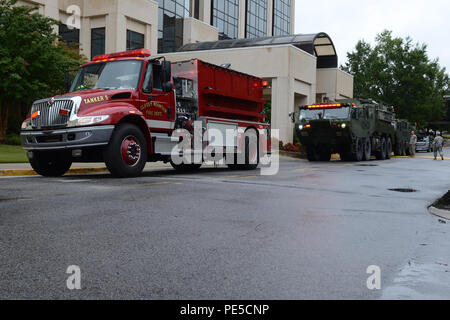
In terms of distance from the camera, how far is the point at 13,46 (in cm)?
2155

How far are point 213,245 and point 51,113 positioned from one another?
24.9 ft

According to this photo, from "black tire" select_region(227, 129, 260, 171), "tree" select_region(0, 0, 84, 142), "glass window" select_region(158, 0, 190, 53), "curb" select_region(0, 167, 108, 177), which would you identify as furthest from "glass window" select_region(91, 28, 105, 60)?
"curb" select_region(0, 167, 108, 177)

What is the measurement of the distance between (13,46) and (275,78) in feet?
Result: 61.0

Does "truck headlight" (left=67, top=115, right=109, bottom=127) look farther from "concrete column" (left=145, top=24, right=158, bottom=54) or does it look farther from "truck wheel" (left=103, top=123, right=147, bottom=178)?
"concrete column" (left=145, top=24, right=158, bottom=54)

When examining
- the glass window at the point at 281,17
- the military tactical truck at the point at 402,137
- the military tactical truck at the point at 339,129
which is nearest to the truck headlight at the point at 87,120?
the military tactical truck at the point at 339,129

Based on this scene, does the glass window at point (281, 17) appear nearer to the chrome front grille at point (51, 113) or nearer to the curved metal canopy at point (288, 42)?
the curved metal canopy at point (288, 42)

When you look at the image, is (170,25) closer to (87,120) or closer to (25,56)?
(25,56)

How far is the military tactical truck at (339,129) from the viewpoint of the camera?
973 inches

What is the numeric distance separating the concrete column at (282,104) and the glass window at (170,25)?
1158cm

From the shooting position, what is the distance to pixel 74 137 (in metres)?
11.1

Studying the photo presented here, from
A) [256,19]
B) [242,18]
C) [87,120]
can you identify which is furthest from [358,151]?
[256,19]

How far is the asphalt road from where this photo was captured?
374 cm

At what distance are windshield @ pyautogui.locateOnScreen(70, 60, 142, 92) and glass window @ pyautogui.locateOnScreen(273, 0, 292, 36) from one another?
5570 centimetres
